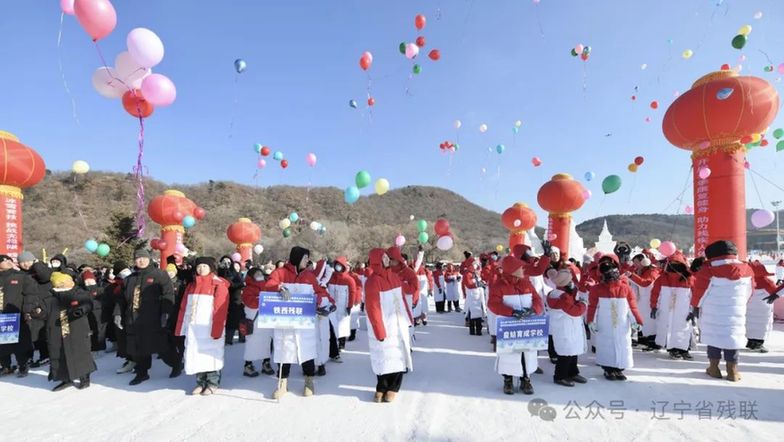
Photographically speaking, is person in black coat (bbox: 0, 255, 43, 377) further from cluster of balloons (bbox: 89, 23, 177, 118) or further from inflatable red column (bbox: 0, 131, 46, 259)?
inflatable red column (bbox: 0, 131, 46, 259)

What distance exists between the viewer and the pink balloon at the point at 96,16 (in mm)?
6327

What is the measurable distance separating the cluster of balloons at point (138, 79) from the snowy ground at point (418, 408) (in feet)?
16.5

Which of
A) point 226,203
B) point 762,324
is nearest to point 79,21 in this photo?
point 762,324

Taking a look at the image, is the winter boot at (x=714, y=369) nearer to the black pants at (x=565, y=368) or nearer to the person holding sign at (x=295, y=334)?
the black pants at (x=565, y=368)

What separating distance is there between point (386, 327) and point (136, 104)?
24.0 ft

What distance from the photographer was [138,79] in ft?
25.0

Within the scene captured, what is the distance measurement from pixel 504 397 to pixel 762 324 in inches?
217

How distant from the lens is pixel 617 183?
944cm

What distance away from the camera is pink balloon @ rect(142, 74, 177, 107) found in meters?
7.26

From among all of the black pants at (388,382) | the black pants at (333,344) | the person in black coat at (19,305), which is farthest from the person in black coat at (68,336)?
the black pants at (388,382)

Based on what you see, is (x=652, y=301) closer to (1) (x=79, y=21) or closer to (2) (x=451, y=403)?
(2) (x=451, y=403)

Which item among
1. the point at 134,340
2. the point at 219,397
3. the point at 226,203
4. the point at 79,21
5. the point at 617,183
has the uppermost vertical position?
the point at 226,203

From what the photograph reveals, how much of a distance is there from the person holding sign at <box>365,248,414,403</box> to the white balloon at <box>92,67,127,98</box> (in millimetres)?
6826

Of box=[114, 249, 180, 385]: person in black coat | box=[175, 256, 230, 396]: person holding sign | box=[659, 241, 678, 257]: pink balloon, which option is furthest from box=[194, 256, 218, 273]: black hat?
box=[659, 241, 678, 257]: pink balloon
